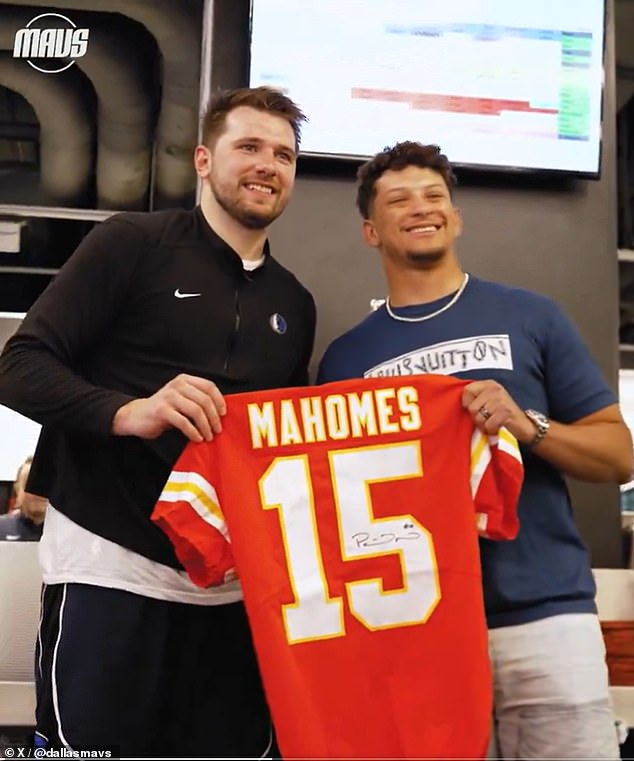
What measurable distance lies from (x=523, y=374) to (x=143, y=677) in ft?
3.15

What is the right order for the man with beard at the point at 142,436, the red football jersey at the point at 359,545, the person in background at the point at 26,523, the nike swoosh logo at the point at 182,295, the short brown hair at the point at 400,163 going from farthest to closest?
the person in background at the point at 26,523 < the short brown hair at the point at 400,163 < the nike swoosh logo at the point at 182,295 < the man with beard at the point at 142,436 < the red football jersey at the point at 359,545

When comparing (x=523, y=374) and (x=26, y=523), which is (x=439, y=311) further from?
(x=26, y=523)

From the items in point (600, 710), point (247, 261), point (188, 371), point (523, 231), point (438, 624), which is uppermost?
point (523, 231)

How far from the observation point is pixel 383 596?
5.66 feet

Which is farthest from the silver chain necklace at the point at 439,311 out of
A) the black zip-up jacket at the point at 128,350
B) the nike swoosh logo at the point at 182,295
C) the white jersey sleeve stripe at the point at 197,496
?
the white jersey sleeve stripe at the point at 197,496

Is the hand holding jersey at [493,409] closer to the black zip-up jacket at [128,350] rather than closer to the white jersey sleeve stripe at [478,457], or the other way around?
the white jersey sleeve stripe at [478,457]

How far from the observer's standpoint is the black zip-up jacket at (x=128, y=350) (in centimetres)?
174

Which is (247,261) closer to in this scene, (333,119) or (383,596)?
(383,596)

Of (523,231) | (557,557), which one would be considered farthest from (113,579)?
(523,231)

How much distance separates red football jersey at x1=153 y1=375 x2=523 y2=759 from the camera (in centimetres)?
163

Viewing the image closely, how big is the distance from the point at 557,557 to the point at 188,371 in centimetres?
82

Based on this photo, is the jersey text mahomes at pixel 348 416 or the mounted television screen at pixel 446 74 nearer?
the jersey text mahomes at pixel 348 416

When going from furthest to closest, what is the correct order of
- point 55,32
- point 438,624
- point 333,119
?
point 55,32 → point 333,119 → point 438,624
